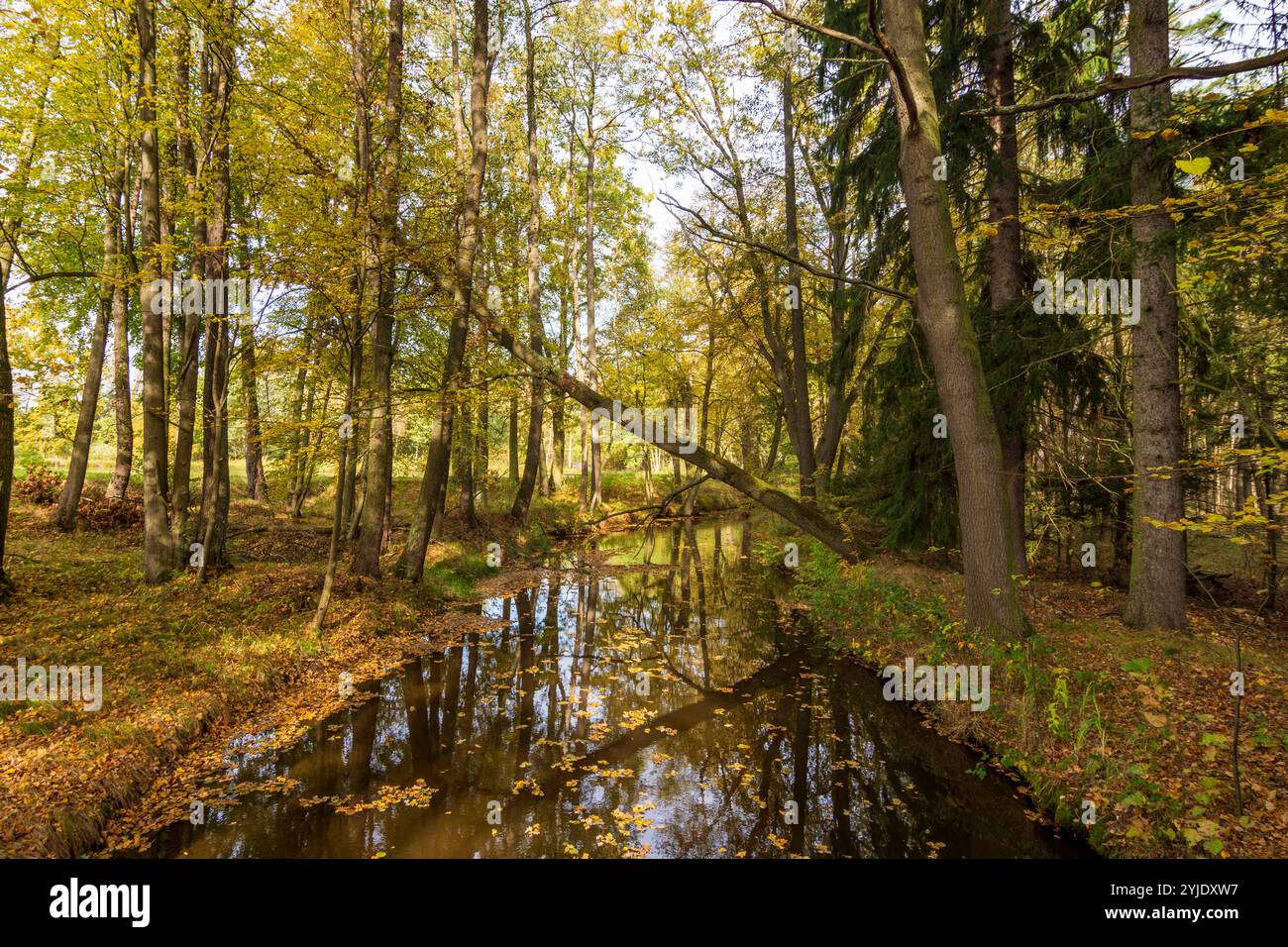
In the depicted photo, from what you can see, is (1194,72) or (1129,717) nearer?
(1194,72)

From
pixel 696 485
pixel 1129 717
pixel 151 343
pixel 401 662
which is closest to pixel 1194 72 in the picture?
pixel 1129 717

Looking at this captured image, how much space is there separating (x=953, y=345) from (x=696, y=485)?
4654 mm

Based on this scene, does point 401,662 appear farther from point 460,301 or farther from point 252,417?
point 460,301

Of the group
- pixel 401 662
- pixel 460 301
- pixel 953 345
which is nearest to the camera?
pixel 953 345

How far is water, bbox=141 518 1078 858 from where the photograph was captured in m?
4.10

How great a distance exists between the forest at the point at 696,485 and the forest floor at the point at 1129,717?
40 mm

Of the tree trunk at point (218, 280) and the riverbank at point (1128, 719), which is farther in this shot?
the tree trunk at point (218, 280)

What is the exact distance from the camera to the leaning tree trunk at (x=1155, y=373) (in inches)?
250

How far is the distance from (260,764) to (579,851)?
10.6ft

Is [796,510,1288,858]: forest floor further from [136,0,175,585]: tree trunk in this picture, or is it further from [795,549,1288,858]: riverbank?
[136,0,175,585]: tree trunk

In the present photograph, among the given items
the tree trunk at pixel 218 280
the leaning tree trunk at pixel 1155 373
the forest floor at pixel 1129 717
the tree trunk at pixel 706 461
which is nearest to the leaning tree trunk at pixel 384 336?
the tree trunk at pixel 706 461

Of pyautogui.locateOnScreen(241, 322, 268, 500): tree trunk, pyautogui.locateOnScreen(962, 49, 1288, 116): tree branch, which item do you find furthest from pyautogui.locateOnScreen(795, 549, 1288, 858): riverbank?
pyautogui.locateOnScreen(241, 322, 268, 500): tree trunk

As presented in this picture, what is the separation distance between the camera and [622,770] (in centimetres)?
516

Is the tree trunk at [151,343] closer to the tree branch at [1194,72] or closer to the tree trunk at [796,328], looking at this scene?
the tree branch at [1194,72]
